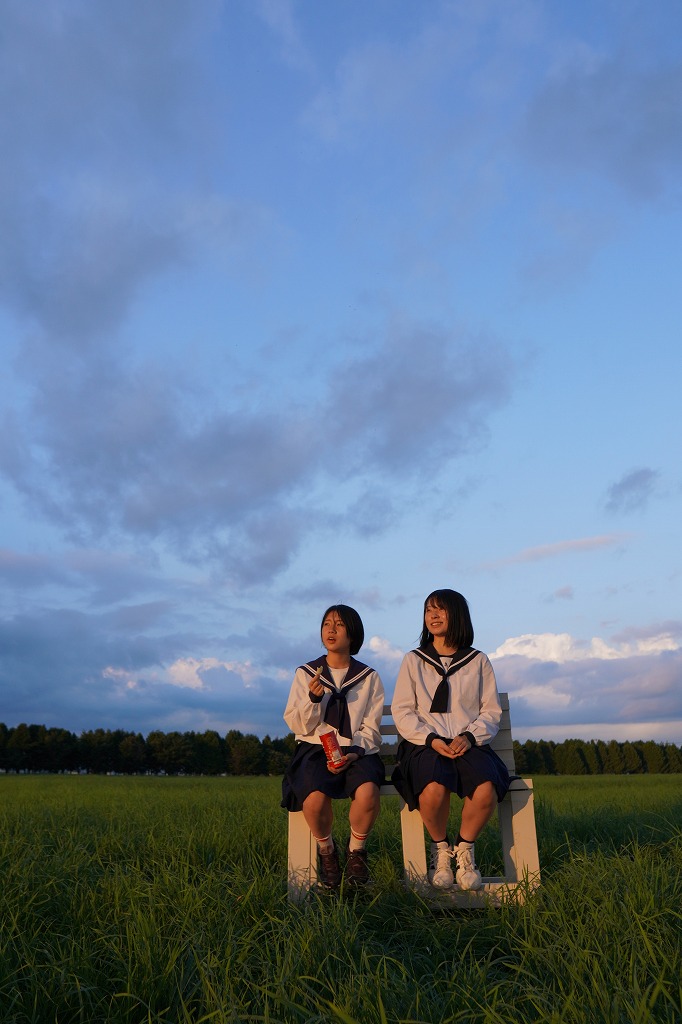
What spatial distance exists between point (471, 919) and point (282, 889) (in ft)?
3.72

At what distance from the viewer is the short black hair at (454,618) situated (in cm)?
566

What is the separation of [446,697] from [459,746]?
39 centimetres

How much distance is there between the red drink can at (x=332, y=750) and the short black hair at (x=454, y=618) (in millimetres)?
928

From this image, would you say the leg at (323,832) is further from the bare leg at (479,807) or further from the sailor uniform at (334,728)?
the bare leg at (479,807)

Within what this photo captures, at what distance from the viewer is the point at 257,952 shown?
3.79 meters

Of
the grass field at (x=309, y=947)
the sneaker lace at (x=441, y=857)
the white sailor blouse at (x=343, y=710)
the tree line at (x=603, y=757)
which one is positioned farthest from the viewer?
the tree line at (x=603, y=757)

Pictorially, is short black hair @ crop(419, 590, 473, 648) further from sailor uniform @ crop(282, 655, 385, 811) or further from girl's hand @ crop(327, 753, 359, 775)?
girl's hand @ crop(327, 753, 359, 775)

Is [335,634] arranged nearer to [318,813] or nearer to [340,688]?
[340,688]

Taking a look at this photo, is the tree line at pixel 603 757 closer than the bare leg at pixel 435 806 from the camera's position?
No

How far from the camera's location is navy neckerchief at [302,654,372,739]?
216 inches

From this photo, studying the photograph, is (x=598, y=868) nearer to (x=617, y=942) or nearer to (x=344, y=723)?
(x=617, y=942)

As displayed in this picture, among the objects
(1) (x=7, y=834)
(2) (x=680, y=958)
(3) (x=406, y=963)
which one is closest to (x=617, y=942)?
(2) (x=680, y=958)

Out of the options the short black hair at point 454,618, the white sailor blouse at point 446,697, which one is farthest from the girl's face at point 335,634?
the short black hair at point 454,618

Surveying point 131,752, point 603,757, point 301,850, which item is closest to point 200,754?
point 131,752
